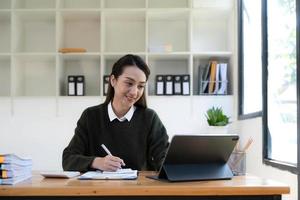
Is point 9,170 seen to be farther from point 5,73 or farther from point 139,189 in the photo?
point 5,73

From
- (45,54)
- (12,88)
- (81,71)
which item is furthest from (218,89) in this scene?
(12,88)

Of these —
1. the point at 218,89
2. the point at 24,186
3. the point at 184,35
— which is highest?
the point at 184,35

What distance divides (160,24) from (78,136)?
2381 mm

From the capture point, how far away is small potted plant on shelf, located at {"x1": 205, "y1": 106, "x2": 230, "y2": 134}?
3590 millimetres

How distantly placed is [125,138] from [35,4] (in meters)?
2.53

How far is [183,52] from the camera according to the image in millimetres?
3855

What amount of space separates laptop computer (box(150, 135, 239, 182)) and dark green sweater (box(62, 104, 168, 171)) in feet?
1.84

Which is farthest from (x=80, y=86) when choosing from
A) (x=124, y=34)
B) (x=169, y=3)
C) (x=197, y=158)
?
(x=197, y=158)

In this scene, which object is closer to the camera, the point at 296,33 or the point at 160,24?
the point at 296,33

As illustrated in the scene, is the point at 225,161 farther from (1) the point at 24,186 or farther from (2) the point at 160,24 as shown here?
(2) the point at 160,24

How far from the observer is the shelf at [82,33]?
4.16 meters

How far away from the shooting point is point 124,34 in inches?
165

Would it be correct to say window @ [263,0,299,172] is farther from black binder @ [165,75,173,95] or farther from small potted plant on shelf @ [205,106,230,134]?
black binder @ [165,75,173,95]

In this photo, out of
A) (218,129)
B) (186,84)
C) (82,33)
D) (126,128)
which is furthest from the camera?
(82,33)
